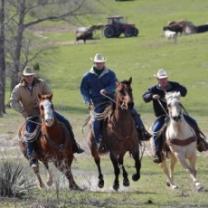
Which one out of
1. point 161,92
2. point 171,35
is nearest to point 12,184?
point 161,92

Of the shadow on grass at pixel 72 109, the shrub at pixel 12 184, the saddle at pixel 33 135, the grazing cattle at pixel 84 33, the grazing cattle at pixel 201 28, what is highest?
the shrub at pixel 12 184

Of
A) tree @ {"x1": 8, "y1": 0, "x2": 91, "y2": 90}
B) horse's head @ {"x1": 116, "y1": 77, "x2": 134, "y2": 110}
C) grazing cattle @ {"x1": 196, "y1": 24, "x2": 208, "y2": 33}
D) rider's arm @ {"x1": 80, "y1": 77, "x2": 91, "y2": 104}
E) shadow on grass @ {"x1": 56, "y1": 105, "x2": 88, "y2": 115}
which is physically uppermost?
horse's head @ {"x1": 116, "y1": 77, "x2": 134, "y2": 110}

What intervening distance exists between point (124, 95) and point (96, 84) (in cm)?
160

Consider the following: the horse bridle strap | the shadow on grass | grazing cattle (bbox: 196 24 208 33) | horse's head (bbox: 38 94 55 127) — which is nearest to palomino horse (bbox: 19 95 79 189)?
horse's head (bbox: 38 94 55 127)

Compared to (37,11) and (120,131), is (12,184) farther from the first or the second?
(37,11)

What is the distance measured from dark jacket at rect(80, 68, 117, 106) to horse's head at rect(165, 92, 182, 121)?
4.94 feet

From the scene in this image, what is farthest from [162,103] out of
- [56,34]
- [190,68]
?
[56,34]

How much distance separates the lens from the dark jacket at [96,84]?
18.5 meters

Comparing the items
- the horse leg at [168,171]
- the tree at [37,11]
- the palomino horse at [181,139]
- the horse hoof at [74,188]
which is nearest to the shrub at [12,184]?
the horse hoof at [74,188]

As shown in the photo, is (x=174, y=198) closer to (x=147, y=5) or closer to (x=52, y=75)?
(x=52, y=75)

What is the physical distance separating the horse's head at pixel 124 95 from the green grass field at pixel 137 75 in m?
1.58

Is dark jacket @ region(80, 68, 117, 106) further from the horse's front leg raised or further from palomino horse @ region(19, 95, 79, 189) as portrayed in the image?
the horse's front leg raised

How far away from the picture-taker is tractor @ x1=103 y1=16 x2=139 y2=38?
73.9m

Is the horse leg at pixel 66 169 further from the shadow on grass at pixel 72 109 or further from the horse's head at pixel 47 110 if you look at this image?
the shadow on grass at pixel 72 109
